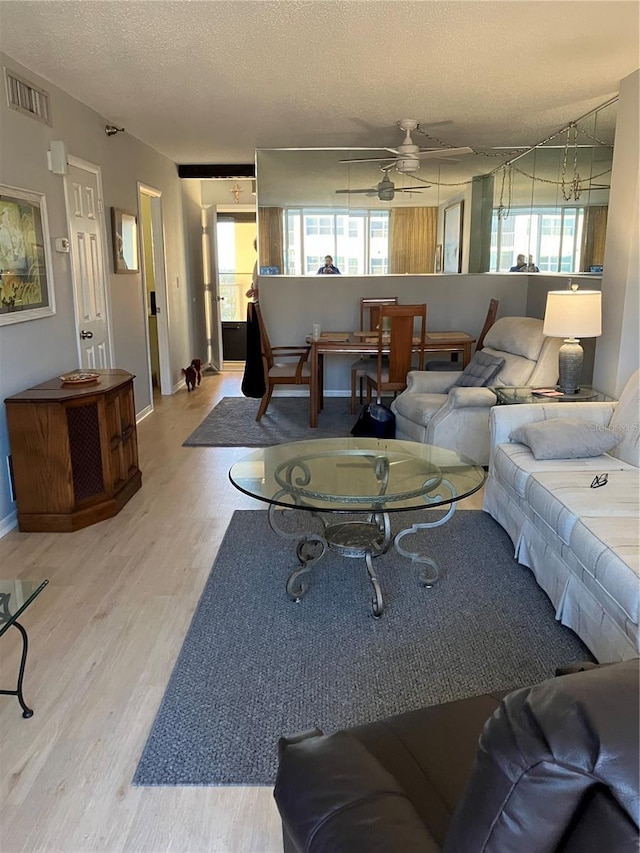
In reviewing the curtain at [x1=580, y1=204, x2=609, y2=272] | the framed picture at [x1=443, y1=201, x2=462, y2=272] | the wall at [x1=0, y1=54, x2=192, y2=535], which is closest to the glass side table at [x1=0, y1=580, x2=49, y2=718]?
the wall at [x1=0, y1=54, x2=192, y2=535]

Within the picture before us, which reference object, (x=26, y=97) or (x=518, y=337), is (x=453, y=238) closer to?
(x=518, y=337)

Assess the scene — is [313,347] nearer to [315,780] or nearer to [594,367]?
[594,367]

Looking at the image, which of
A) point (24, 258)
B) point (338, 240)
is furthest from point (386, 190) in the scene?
point (24, 258)

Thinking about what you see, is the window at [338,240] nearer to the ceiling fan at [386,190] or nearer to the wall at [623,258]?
the ceiling fan at [386,190]

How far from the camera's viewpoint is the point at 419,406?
14.7 feet

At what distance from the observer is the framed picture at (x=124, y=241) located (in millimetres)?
5070

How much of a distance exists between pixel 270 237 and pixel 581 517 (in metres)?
4.87

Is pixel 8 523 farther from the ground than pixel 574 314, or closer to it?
closer to it

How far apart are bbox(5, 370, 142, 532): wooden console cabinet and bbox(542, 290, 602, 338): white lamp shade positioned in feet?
8.37

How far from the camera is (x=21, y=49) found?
3250mm

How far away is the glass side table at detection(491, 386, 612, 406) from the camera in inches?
143

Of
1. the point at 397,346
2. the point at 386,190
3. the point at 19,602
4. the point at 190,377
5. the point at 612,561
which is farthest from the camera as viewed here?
the point at 190,377

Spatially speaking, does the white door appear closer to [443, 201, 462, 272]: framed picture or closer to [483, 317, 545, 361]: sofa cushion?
[483, 317, 545, 361]: sofa cushion

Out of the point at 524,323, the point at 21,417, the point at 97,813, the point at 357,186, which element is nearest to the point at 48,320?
the point at 21,417
